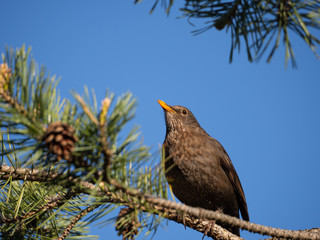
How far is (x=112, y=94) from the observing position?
1.30 meters

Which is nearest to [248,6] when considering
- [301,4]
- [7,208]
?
[301,4]

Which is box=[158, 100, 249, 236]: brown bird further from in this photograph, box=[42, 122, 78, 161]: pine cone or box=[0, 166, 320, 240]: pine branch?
box=[42, 122, 78, 161]: pine cone

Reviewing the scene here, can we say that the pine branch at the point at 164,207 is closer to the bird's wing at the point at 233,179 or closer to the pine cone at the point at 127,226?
the pine cone at the point at 127,226

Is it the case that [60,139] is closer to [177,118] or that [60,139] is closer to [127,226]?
[127,226]

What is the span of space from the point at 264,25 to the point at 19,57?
1294 millimetres

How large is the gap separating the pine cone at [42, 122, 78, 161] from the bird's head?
2.77 m

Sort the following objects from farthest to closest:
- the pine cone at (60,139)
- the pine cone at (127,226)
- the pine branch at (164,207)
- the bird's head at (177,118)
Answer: the bird's head at (177,118), the pine cone at (127,226), the pine branch at (164,207), the pine cone at (60,139)

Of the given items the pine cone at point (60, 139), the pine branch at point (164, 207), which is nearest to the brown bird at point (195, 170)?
the pine branch at point (164, 207)

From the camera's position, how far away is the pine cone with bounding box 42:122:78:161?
1312 millimetres

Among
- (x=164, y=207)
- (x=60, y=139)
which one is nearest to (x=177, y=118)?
(x=164, y=207)

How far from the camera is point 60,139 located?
1315 millimetres

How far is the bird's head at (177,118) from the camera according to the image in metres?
4.16

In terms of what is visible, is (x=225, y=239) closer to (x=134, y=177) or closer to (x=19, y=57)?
(x=134, y=177)

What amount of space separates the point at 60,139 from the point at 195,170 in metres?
2.33
